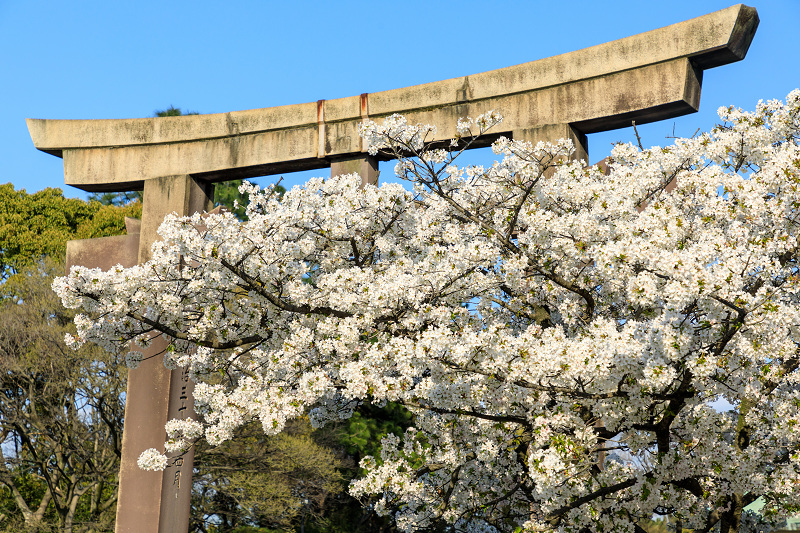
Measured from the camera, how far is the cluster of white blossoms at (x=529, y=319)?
22.7 ft

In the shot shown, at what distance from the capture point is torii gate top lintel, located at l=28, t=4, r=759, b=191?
36.5 feet

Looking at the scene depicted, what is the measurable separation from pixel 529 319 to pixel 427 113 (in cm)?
457

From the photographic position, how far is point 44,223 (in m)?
32.3

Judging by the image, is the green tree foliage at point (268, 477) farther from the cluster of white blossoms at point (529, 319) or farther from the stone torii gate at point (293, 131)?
the cluster of white blossoms at point (529, 319)

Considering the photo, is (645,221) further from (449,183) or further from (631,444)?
(449,183)

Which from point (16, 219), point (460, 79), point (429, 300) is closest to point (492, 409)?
point (429, 300)

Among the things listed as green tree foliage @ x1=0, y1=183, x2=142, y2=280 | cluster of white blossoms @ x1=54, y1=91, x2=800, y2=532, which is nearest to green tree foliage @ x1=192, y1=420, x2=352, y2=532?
cluster of white blossoms @ x1=54, y1=91, x2=800, y2=532


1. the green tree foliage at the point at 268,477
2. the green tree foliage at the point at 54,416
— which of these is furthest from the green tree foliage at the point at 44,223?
the green tree foliage at the point at 268,477

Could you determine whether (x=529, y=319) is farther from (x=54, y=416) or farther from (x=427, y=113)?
(x=54, y=416)

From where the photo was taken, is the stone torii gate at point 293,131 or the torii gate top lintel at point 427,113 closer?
the torii gate top lintel at point 427,113

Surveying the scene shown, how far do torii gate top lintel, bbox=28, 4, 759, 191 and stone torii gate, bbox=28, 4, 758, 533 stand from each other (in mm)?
20

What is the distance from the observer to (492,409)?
8.71 m

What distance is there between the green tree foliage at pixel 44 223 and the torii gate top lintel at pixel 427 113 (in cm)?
1681

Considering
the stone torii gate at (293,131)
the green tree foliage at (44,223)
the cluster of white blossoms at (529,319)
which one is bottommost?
the cluster of white blossoms at (529,319)
